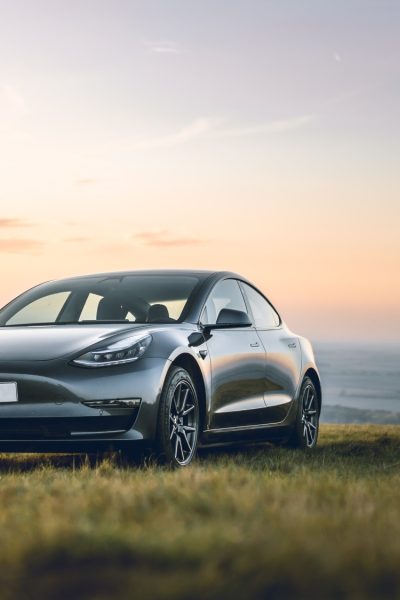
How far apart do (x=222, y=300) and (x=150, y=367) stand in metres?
2.05

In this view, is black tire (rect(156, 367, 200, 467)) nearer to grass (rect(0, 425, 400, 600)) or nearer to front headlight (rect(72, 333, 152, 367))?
front headlight (rect(72, 333, 152, 367))

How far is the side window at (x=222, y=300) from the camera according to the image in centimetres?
934

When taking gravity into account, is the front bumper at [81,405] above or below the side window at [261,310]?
below

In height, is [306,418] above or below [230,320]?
below

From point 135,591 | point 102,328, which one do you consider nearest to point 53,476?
point 102,328

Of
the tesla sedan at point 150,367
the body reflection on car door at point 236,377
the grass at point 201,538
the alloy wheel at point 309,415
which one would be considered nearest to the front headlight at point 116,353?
the tesla sedan at point 150,367

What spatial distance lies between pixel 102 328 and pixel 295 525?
4.36m

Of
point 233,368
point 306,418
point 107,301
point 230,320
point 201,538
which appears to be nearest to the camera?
point 201,538

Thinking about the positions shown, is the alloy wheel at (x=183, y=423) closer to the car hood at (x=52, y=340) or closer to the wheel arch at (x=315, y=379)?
the car hood at (x=52, y=340)

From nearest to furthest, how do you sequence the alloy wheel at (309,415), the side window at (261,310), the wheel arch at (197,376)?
1. the wheel arch at (197,376)
2. the side window at (261,310)
3. the alloy wheel at (309,415)

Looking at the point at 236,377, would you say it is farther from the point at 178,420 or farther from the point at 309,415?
the point at 309,415

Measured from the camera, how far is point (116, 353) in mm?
7914

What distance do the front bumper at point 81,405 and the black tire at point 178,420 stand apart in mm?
99

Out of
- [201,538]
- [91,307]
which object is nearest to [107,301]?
[91,307]
